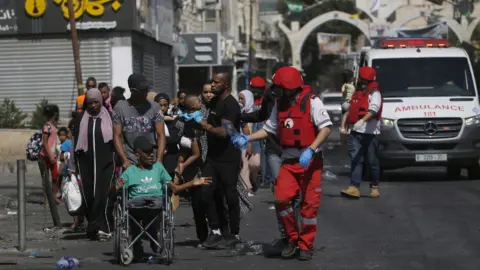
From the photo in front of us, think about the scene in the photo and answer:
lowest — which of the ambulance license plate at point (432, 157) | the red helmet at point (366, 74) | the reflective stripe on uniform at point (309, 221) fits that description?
the ambulance license plate at point (432, 157)

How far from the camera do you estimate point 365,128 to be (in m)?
16.9

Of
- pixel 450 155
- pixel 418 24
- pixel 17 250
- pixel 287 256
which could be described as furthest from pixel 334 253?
pixel 418 24

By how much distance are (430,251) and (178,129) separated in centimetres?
454

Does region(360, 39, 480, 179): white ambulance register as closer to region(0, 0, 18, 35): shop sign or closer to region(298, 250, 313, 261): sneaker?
region(298, 250, 313, 261): sneaker

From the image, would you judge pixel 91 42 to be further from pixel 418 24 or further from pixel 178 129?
pixel 418 24

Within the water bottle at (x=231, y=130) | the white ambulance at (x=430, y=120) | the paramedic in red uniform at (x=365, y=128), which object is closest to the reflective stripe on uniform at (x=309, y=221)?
the water bottle at (x=231, y=130)

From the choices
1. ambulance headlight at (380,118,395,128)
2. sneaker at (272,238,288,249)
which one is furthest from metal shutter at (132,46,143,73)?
sneaker at (272,238,288,249)

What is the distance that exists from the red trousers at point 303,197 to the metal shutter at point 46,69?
67.6 ft

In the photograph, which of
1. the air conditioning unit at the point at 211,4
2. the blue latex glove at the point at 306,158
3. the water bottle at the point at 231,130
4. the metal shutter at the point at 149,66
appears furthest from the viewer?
the air conditioning unit at the point at 211,4

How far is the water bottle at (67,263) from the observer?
1002 cm

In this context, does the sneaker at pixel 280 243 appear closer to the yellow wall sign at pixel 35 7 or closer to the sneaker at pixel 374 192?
the sneaker at pixel 374 192

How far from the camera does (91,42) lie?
30.9m

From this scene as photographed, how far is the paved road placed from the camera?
1023 cm

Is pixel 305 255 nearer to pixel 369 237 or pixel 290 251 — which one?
pixel 290 251
